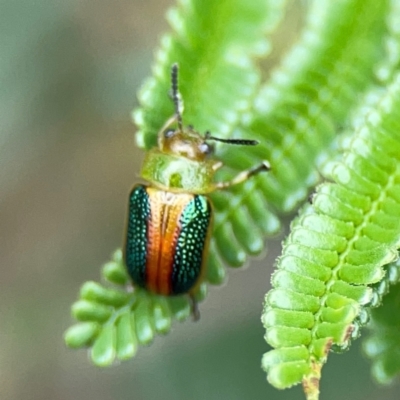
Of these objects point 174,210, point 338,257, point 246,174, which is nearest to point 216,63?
point 246,174

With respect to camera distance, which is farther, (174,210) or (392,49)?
(174,210)

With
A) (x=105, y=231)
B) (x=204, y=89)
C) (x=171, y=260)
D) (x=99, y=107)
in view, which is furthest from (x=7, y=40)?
(x=171, y=260)

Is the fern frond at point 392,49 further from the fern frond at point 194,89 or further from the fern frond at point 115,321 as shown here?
the fern frond at point 115,321

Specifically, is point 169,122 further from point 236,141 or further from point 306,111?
point 306,111

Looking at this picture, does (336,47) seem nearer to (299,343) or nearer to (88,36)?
(299,343)

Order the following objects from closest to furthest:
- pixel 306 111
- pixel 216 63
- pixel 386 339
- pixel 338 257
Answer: pixel 338 257 → pixel 386 339 → pixel 306 111 → pixel 216 63

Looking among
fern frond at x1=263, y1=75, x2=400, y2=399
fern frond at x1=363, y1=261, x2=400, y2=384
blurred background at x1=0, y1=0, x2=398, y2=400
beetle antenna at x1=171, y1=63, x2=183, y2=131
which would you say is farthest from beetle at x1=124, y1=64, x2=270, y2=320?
blurred background at x1=0, y1=0, x2=398, y2=400
